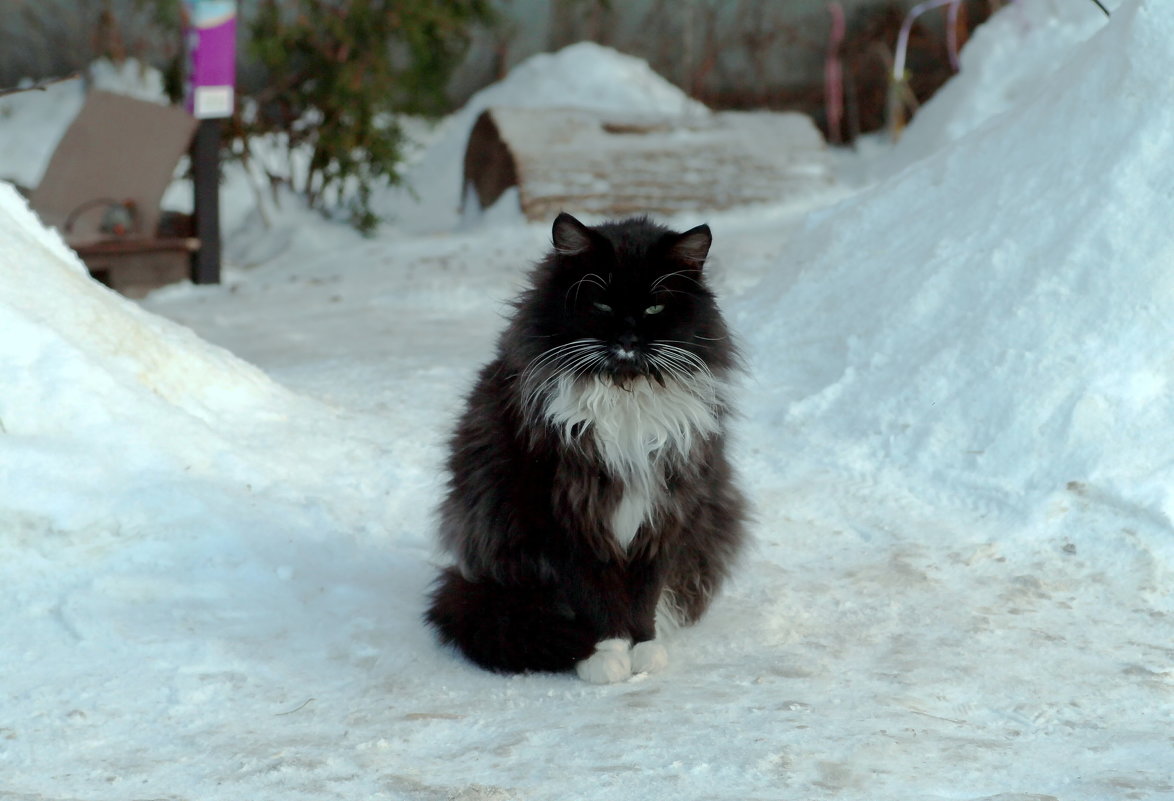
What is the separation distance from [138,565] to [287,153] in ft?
21.7

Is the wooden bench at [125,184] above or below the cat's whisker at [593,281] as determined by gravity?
below

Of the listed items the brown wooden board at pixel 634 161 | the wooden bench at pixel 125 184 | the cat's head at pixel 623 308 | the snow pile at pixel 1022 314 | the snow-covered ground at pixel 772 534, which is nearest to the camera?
the snow-covered ground at pixel 772 534

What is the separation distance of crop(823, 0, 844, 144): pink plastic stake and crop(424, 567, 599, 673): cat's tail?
856 centimetres

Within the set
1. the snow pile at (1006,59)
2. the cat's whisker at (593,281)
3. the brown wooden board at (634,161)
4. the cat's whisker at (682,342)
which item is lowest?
the brown wooden board at (634,161)

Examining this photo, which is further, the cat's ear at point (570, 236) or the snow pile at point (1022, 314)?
the snow pile at point (1022, 314)

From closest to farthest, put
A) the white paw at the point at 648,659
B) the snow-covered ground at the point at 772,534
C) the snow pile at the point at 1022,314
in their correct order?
the snow-covered ground at the point at 772,534 → the white paw at the point at 648,659 → the snow pile at the point at 1022,314

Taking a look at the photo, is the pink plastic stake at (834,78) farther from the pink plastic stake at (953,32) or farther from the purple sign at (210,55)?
the purple sign at (210,55)

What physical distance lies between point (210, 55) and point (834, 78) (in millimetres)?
5335

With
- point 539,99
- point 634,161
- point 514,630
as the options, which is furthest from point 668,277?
point 539,99

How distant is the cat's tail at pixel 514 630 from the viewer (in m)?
2.75

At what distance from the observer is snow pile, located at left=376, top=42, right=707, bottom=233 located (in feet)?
33.2

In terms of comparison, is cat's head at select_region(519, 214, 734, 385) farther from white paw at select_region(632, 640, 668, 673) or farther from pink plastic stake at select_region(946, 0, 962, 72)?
pink plastic stake at select_region(946, 0, 962, 72)

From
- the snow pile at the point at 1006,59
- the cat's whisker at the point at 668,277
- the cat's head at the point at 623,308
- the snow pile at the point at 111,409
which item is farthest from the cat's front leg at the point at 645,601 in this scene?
the snow pile at the point at 1006,59

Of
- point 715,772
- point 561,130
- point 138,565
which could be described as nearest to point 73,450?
point 138,565
